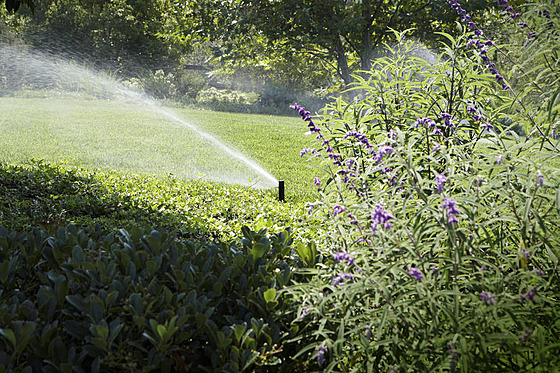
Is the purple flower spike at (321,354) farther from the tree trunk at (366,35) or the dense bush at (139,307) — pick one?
the tree trunk at (366,35)

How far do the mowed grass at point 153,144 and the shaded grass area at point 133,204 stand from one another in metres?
1.04

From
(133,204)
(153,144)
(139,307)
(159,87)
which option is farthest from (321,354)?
(159,87)

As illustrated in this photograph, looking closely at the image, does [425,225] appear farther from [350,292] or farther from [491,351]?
[491,351]

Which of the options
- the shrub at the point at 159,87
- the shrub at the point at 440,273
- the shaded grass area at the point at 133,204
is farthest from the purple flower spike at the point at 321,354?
the shrub at the point at 159,87

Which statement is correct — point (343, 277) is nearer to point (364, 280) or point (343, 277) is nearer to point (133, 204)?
point (364, 280)

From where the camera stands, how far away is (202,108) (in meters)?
21.3

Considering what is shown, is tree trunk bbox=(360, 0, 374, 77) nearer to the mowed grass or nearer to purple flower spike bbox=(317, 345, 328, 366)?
the mowed grass

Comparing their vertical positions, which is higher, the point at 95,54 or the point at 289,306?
the point at 95,54

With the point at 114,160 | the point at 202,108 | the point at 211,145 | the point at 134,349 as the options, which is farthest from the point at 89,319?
the point at 202,108

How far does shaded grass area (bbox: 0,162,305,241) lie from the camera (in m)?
4.51

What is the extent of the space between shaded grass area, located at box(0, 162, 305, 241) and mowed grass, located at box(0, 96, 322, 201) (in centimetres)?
104

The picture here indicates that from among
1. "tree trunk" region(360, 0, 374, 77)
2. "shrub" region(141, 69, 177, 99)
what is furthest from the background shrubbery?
"shrub" region(141, 69, 177, 99)

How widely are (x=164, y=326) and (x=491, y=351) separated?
1282 mm

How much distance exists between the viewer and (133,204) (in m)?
5.23
